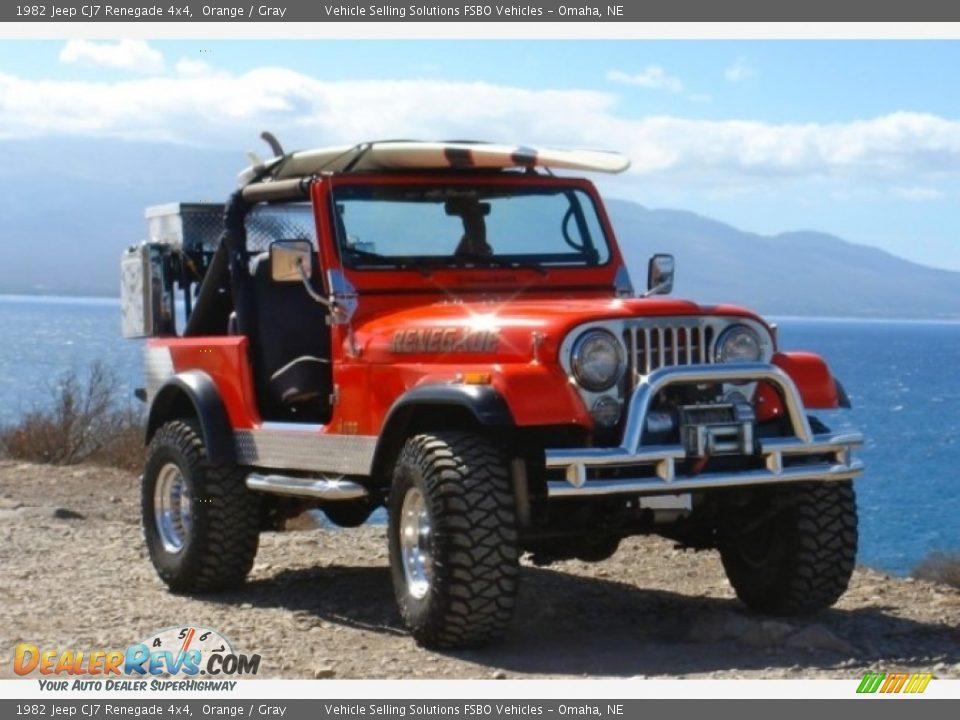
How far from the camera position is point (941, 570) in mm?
11812

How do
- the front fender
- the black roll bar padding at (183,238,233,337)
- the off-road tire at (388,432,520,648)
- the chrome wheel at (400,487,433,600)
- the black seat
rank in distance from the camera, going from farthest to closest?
the black roll bar padding at (183,238,233,337) < the black seat < the front fender < the chrome wheel at (400,487,433,600) < the off-road tire at (388,432,520,648)

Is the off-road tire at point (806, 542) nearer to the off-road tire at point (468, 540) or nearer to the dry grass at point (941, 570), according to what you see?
the off-road tire at point (468, 540)

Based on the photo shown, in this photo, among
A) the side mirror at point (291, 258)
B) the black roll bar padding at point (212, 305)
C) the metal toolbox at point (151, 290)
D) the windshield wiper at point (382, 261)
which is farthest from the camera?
the metal toolbox at point (151, 290)

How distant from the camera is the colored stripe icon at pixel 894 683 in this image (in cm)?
696

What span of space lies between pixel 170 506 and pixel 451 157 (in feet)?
8.83

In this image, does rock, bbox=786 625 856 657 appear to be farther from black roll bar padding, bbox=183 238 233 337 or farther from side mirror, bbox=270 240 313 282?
black roll bar padding, bbox=183 238 233 337

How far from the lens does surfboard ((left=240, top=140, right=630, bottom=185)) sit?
902 centimetres

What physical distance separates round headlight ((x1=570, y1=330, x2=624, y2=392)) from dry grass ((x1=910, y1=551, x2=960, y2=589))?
384 centimetres

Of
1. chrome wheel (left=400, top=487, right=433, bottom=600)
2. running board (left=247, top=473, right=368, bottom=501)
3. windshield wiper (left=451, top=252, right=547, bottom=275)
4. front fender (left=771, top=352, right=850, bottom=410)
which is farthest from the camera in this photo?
windshield wiper (left=451, top=252, right=547, bottom=275)

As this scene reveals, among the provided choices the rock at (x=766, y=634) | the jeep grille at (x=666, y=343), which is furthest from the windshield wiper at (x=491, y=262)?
the rock at (x=766, y=634)

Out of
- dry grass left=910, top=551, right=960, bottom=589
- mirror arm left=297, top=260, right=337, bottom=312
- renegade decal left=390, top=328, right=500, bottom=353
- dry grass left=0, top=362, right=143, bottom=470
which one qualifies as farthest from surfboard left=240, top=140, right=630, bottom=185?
dry grass left=0, top=362, right=143, bottom=470

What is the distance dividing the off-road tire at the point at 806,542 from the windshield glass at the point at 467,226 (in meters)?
1.85

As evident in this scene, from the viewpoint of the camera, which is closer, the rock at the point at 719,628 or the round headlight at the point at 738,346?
the round headlight at the point at 738,346
